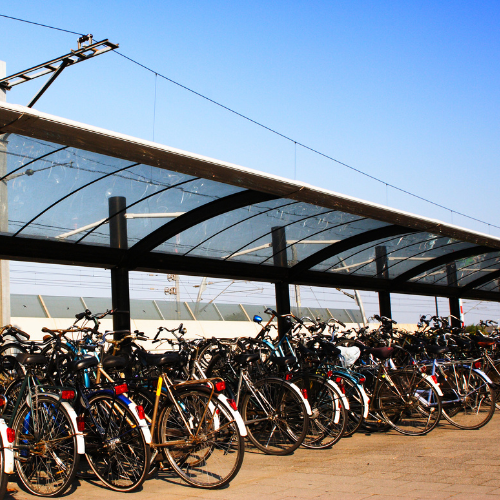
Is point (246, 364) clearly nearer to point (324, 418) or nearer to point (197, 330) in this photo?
point (324, 418)

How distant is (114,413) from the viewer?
14.2ft

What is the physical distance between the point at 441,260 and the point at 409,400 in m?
6.14

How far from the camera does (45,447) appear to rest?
423 centimetres

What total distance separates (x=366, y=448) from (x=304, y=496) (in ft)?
6.40

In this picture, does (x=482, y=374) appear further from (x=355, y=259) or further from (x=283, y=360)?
(x=355, y=259)

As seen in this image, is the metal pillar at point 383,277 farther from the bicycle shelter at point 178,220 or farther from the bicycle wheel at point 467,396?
the bicycle wheel at point 467,396

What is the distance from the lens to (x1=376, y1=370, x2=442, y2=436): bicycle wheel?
6.27 m

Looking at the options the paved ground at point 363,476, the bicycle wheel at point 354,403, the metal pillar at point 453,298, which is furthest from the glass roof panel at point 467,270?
the paved ground at point 363,476

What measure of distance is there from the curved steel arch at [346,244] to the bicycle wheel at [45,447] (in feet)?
21.7

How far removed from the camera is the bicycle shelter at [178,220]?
586 centimetres

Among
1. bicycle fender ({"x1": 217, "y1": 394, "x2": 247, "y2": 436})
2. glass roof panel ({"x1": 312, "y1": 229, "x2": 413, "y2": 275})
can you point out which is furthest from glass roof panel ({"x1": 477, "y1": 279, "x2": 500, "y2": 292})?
bicycle fender ({"x1": 217, "y1": 394, "x2": 247, "y2": 436})

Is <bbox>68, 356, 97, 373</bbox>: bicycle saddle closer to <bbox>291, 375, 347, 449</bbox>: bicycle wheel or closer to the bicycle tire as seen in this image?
<bbox>291, 375, 347, 449</bbox>: bicycle wheel

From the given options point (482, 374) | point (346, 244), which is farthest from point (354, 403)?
point (346, 244)

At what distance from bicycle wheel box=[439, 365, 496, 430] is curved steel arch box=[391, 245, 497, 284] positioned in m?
4.92
